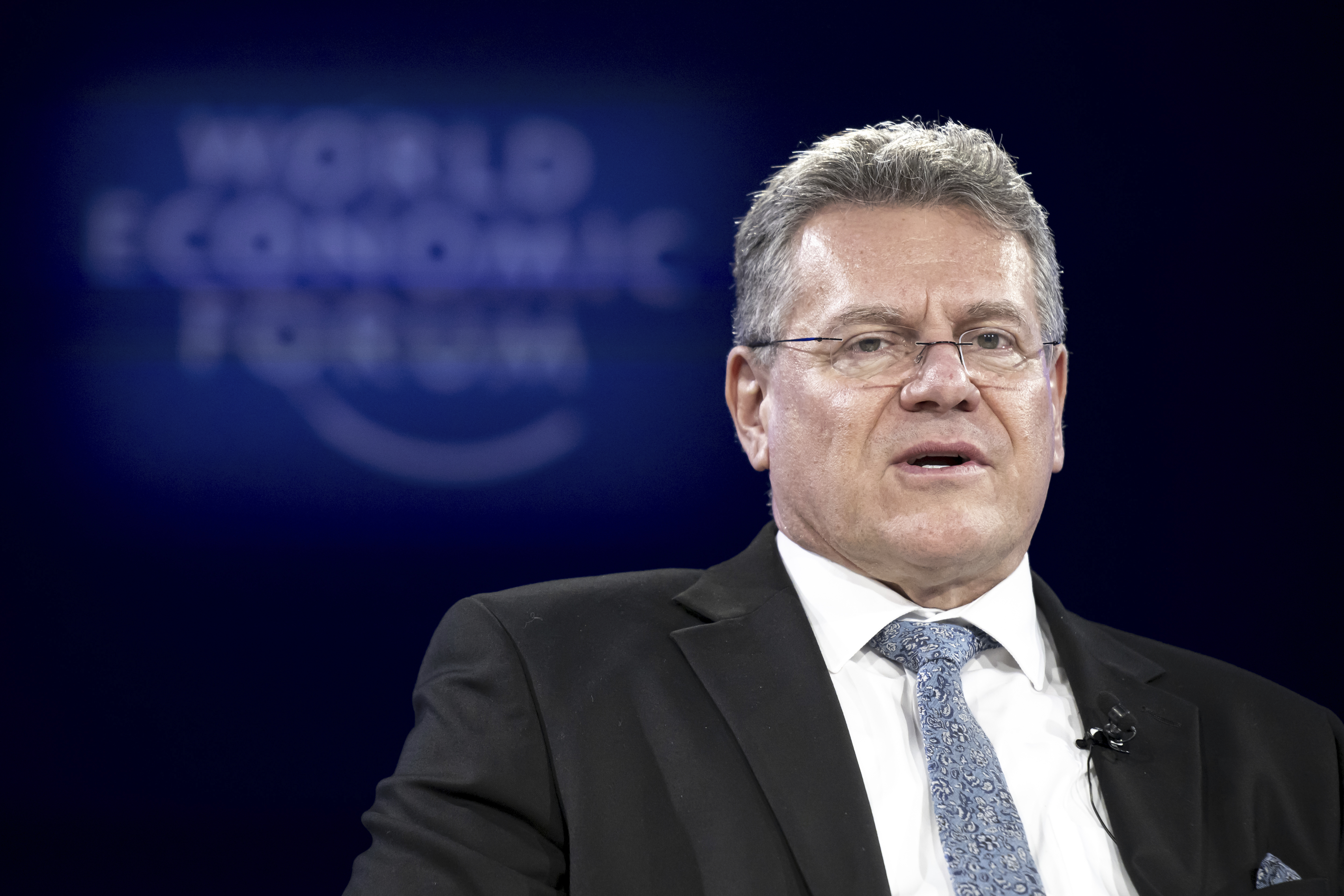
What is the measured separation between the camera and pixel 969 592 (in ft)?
6.41

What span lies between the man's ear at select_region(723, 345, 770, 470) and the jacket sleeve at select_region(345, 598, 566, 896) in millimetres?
619

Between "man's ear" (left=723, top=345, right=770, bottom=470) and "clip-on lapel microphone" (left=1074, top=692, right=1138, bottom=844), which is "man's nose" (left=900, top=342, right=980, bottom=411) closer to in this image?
"man's ear" (left=723, top=345, right=770, bottom=470)

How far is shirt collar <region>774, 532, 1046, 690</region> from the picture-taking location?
6.01 ft

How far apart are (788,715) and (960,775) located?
0.26 m

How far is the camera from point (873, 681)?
1796 mm

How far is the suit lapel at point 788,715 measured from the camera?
5.06ft

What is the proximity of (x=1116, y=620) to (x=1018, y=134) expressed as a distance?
1394 millimetres

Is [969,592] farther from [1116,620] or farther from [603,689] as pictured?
[1116,620]

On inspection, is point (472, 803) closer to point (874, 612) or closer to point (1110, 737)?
point (874, 612)

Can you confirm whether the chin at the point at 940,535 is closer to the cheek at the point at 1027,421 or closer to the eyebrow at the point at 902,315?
the cheek at the point at 1027,421

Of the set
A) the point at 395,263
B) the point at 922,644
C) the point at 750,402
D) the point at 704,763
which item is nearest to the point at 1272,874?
the point at 922,644

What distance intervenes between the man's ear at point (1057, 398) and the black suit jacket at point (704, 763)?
32cm

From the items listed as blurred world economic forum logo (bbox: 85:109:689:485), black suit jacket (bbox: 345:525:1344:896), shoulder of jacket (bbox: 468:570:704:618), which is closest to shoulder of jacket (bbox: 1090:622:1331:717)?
black suit jacket (bbox: 345:525:1344:896)

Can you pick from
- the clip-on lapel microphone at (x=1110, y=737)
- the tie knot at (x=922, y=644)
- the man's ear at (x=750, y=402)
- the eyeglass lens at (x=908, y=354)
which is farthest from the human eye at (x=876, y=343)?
the clip-on lapel microphone at (x=1110, y=737)
